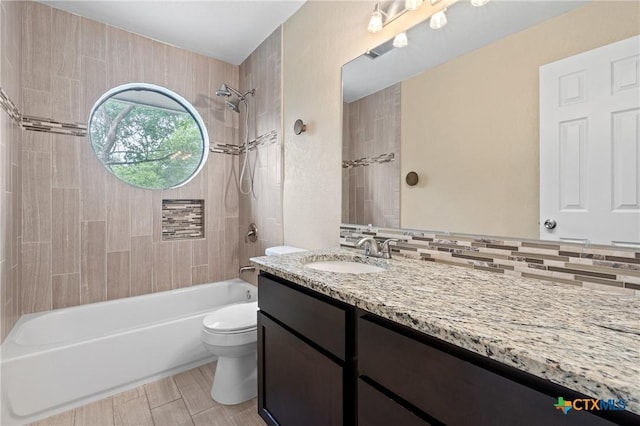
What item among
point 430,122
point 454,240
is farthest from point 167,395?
point 430,122

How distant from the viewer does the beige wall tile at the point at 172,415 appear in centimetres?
155

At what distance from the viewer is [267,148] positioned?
2490 mm

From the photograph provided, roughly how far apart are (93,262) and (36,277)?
0.33 m

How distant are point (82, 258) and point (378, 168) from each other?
2.33 metres

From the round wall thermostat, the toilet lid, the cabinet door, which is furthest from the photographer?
the toilet lid

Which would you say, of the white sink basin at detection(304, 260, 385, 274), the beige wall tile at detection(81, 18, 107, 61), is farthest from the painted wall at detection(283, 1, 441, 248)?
the beige wall tile at detection(81, 18, 107, 61)

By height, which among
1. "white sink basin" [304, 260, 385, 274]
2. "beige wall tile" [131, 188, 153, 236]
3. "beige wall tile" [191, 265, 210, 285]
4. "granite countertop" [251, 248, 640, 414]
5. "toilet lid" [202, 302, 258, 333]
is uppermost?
"beige wall tile" [131, 188, 153, 236]

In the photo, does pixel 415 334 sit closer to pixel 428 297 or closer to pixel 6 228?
pixel 428 297

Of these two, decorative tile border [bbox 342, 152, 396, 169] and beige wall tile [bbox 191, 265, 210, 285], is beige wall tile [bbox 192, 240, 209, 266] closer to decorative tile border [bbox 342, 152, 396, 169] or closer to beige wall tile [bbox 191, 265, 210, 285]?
beige wall tile [bbox 191, 265, 210, 285]

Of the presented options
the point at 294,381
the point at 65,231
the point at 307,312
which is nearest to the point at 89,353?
the point at 65,231

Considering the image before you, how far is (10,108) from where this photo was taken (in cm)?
171

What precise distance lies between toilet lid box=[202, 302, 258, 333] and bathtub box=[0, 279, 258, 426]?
31 centimetres

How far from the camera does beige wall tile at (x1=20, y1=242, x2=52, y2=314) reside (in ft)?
6.51

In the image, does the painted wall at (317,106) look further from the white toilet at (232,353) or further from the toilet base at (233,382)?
the toilet base at (233,382)
